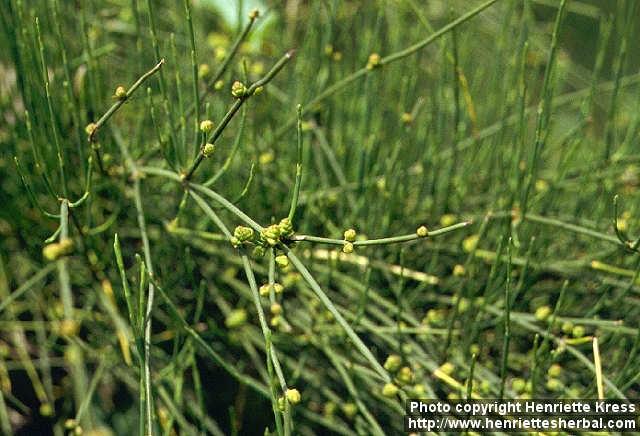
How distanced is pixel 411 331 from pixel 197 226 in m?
0.19

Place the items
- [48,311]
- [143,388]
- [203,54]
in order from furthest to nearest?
[203,54] → [48,311] → [143,388]

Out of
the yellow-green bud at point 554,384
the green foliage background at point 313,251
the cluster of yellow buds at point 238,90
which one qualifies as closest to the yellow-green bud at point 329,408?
the green foliage background at point 313,251

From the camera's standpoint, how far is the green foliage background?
520 mm

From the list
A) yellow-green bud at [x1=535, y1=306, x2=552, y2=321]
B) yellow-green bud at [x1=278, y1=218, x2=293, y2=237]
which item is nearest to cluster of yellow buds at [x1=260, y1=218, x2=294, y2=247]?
yellow-green bud at [x1=278, y1=218, x2=293, y2=237]

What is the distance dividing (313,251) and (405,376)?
0.15 meters

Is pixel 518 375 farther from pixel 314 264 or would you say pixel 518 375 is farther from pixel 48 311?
pixel 48 311

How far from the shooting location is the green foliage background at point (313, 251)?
520 millimetres

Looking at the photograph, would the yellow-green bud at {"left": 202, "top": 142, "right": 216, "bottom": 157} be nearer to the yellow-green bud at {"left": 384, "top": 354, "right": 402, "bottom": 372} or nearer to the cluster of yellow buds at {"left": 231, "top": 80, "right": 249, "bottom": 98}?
the cluster of yellow buds at {"left": 231, "top": 80, "right": 249, "bottom": 98}

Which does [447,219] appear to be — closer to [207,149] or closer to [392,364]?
[392,364]

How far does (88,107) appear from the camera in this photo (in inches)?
Answer: 23.3

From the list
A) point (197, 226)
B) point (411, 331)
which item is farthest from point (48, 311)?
point (411, 331)

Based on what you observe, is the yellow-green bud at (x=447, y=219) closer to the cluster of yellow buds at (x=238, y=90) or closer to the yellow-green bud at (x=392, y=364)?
the yellow-green bud at (x=392, y=364)

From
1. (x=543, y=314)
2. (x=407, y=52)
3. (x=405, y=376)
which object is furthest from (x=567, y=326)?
(x=407, y=52)

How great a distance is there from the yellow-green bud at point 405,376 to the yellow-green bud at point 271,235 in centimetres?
17
